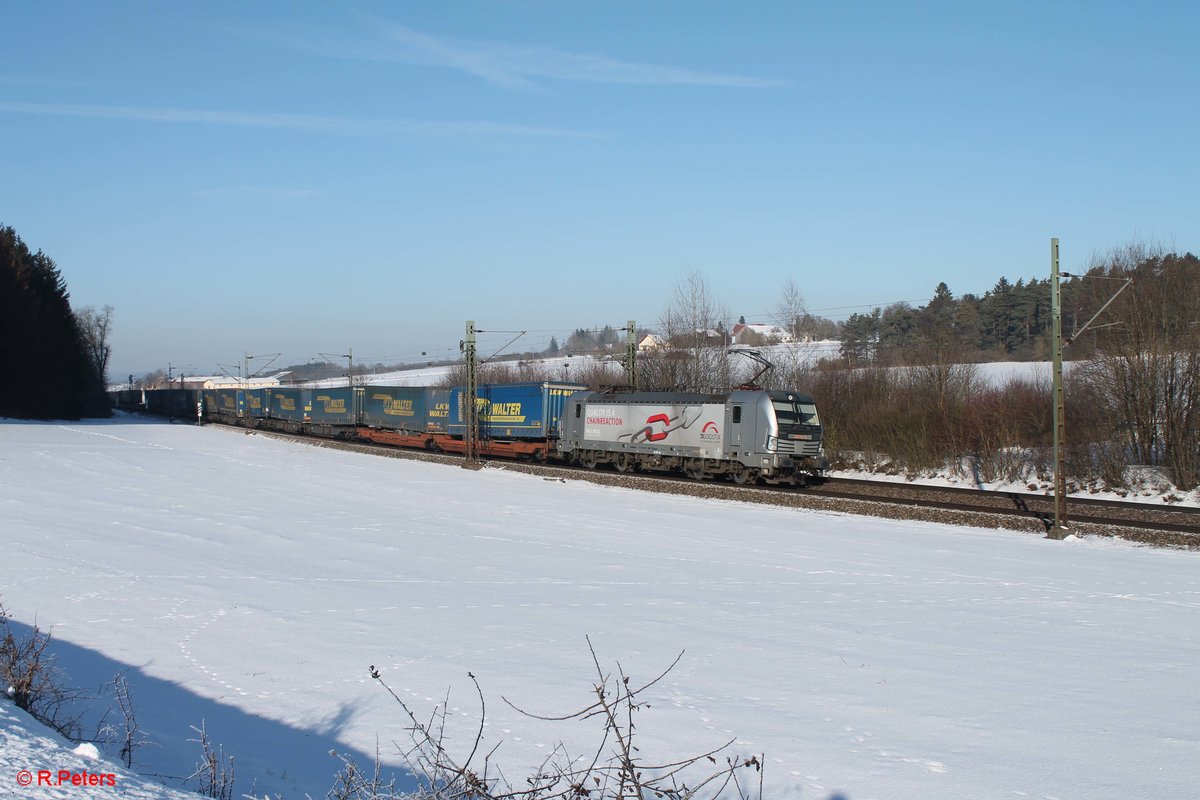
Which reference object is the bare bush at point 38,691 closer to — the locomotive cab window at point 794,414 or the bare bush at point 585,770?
the bare bush at point 585,770

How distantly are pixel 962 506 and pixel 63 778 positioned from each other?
22.1 m

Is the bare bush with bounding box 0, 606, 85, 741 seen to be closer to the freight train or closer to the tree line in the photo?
the freight train

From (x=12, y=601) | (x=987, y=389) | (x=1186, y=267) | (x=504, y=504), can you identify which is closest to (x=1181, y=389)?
(x=1186, y=267)

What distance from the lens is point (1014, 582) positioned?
14297mm

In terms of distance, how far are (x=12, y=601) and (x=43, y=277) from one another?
244ft

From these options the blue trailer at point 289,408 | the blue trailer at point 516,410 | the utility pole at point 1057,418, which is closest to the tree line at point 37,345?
the blue trailer at point 289,408

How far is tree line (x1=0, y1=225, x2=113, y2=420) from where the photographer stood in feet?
185

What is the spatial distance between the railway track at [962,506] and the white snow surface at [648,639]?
0.77m

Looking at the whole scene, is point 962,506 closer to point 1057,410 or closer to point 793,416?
point 1057,410

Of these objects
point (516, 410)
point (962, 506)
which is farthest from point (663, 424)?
point (962, 506)

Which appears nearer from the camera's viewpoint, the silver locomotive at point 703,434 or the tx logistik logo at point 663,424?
the silver locomotive at point 703,434

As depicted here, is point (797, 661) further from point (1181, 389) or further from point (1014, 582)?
point (1181, 389)

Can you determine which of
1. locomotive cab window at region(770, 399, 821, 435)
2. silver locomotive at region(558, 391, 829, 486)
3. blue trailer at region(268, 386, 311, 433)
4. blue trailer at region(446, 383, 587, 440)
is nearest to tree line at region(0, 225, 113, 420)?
blue trailer at region(268, 386, 311, 433)

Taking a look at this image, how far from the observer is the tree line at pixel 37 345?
56.4m
